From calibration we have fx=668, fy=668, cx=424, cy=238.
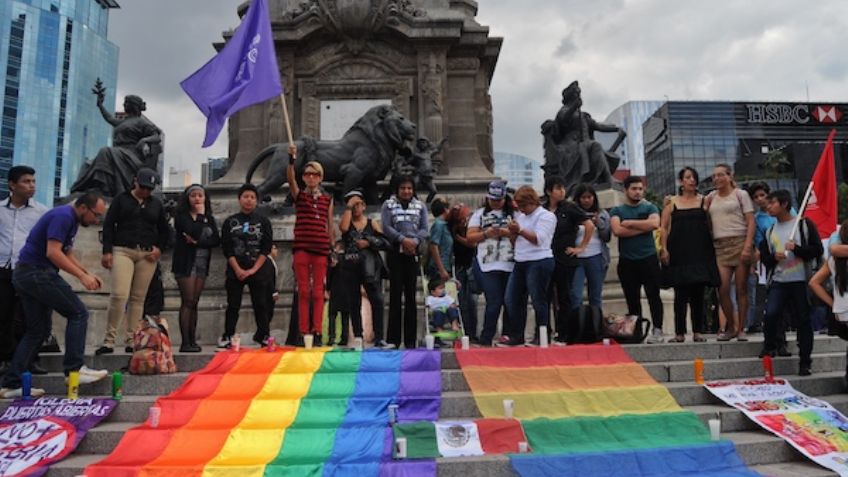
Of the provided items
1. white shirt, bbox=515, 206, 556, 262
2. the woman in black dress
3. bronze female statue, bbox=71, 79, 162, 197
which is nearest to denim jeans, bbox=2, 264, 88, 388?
white shirt, bbox=515, 206, 556, 262

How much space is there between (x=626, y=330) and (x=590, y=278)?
0.84 m

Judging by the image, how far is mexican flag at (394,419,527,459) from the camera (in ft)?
16.3

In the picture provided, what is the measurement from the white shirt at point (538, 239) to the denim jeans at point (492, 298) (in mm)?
378

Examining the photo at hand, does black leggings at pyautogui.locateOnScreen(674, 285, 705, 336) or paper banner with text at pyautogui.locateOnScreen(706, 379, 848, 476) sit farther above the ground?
black leggings at pyautogui.locateOnScreen(674, 285, 705, 336)

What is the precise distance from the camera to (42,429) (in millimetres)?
5246

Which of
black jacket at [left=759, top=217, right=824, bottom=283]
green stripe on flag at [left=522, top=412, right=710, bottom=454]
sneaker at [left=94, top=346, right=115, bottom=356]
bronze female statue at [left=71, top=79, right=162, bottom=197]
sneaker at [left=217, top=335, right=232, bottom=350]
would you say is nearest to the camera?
green stripe on flag at [left=522, top=412, right=710, bottom=454]

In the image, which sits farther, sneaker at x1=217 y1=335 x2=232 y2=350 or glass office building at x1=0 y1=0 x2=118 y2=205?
glass office building at x1=0 y1=0 x2=118 y2=205

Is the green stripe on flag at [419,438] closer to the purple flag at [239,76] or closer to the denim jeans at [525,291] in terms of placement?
the denim jeans at [525,291]

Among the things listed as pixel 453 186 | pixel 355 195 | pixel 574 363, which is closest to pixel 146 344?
pixel 355 195

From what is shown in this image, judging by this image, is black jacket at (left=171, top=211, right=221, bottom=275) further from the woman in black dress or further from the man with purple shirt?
the woman in black dress

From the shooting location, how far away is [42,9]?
→ 8344cm

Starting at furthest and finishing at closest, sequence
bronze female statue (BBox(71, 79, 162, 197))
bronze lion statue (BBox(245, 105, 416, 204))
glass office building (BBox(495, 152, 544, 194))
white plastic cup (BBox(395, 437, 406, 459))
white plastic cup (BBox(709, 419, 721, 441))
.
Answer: glass office building (BBox(495, 152, 544, 194)), bronze female statue (BBox(71, 79, 162, 197)), bronze lion statue (BBox(245, 105, 416, 204)), white plastic cup (BBox(709, 419, 721, 441)), white plastic cup (BBox(395, 437, 406, 459))

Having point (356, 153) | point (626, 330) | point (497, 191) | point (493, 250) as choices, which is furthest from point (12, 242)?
point (356, 153)

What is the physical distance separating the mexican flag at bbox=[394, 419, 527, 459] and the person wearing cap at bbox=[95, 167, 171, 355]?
12.2 ft
